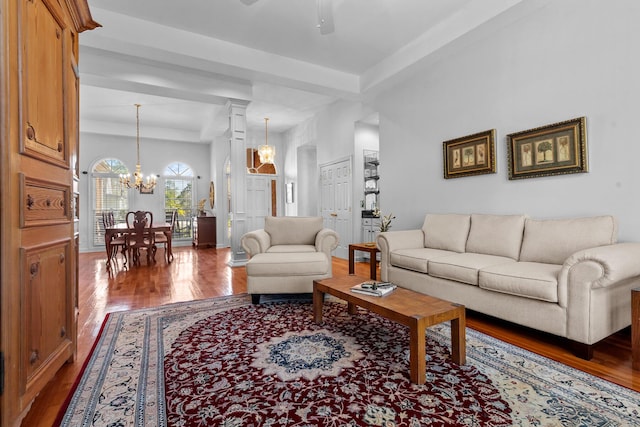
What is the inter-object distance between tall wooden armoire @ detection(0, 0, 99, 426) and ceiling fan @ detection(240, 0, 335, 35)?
5.08 feet

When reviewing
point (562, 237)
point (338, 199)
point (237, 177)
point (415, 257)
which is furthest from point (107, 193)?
point (562, 237)

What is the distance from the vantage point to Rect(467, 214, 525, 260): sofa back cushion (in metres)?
3.01

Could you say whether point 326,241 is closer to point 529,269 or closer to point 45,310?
point 529,269

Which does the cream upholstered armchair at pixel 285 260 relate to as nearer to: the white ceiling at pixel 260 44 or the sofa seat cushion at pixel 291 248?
the sofa seat cushion at pixel 291 248

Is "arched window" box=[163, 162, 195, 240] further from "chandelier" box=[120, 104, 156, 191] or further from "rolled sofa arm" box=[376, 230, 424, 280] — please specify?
"rolled sofa arm" box=[376, 230, 424, 280]

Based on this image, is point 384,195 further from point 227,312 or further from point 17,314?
point 17,314

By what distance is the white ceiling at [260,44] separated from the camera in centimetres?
338

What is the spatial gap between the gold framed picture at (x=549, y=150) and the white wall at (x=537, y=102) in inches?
2.5

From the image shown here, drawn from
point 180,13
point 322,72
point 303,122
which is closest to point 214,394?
point 180,13

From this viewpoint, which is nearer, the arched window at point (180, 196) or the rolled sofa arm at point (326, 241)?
the rolled sofa arm at point (326, 241)

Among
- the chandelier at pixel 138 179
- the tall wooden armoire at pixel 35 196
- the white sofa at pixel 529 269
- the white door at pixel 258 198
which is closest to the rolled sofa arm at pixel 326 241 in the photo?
the white sofa at pixel 529 269

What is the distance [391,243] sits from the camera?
11.9ft

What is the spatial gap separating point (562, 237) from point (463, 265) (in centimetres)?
79

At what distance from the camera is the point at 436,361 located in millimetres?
1983
